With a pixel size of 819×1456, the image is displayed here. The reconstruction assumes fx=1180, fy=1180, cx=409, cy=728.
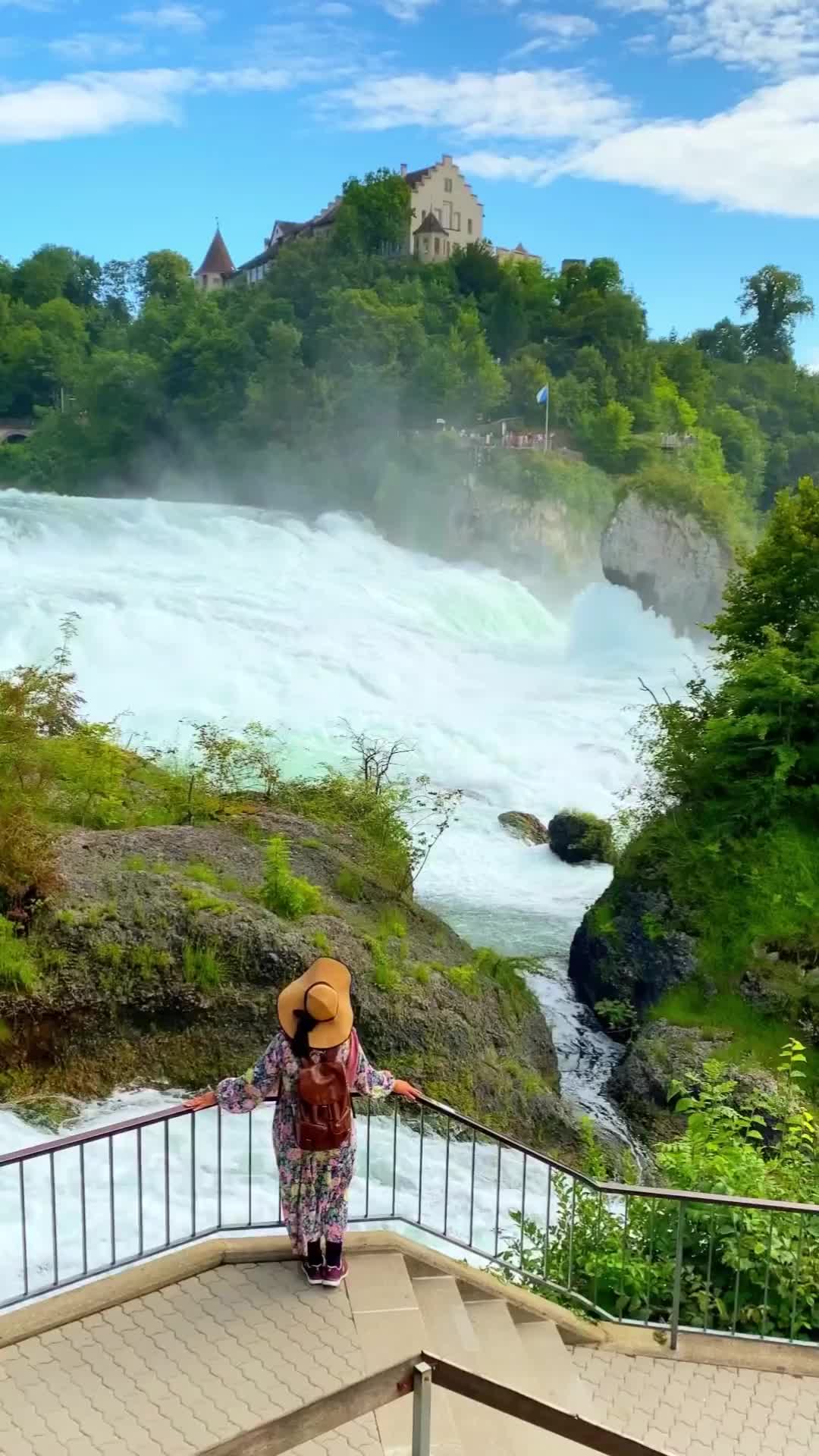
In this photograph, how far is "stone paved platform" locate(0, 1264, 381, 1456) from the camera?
16.2ft

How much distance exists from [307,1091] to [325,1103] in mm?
105

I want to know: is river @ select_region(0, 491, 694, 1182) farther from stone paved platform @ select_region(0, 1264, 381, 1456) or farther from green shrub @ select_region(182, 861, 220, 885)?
stone paved platform @ select_region(0, 1264, 381, 1456)

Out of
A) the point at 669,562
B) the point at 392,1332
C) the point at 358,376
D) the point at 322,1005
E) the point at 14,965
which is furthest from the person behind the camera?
the point at 358,376

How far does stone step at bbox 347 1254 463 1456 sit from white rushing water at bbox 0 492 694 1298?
716 centimetres

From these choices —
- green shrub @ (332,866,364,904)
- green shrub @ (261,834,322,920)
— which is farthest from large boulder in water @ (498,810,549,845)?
green shrub @ (261,834,322,920)

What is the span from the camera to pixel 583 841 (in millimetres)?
21781

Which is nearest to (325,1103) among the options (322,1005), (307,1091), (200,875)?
(307,1091)

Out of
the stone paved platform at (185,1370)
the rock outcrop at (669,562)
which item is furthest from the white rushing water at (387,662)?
the stone paved platform at (185,1370)

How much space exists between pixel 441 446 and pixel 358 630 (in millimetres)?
25762

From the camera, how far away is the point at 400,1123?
417 inches

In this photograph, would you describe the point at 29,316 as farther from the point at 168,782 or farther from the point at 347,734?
the point at 168,782

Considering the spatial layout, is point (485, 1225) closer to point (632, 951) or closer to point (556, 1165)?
point (556, 1165)

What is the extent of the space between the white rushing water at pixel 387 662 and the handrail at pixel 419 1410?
9.35 m

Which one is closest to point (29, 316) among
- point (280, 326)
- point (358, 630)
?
point (280, 326)
